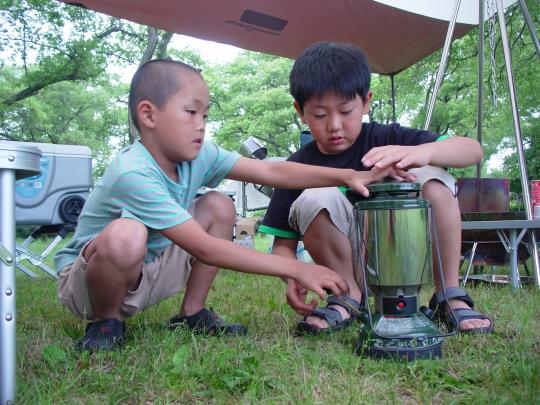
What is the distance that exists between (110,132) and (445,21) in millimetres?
19442

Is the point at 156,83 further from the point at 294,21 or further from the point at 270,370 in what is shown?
the point at 294,21

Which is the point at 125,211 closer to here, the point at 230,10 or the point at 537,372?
the point at 537,372

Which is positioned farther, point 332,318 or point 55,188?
point 55,188

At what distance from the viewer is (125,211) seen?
1.55 metres

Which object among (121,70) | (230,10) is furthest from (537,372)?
(121,70)

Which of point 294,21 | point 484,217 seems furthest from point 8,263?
point 294,21

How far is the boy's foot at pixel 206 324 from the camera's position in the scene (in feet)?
5.65

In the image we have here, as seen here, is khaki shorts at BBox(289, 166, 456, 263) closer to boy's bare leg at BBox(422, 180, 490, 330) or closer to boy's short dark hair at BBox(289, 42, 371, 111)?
boy's bare leg at BBox(422, 180, 490, 330)

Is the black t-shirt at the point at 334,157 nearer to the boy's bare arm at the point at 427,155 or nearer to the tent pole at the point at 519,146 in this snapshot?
the boy's bare arm at the point at 427,155

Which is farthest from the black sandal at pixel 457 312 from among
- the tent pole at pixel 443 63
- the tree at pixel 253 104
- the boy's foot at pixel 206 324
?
the tree at pixel 253 104

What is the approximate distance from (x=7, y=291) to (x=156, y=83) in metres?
0.86

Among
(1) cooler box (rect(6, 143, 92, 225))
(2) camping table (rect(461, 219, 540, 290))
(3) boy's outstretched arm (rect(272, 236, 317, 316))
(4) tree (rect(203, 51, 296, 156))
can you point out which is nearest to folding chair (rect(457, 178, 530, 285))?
(2) camping table (rect(461, 219, 540, 290))

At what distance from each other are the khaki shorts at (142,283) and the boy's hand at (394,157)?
29.2 inches

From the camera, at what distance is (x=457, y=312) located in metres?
1.66
